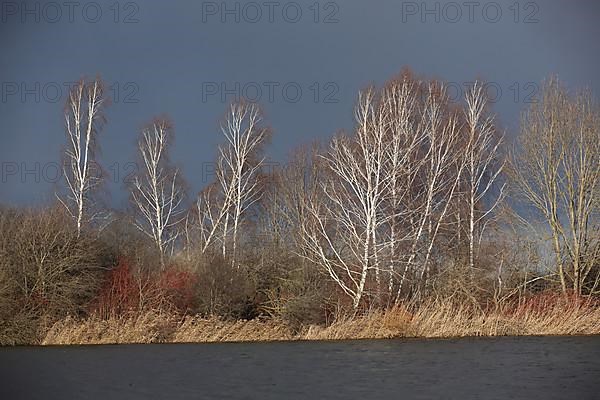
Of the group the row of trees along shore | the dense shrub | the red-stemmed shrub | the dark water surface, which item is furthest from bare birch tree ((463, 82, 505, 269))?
the dense shrub

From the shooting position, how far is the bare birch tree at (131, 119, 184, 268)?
40.4 meters

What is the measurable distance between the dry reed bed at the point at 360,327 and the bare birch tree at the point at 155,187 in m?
11.0

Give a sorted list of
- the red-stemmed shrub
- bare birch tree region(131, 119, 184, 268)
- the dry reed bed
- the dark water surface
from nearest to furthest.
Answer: the dark water surface
the dry reed bed
the red-stemmed shrub
bare birch tree region(131, 119, 184, 268)

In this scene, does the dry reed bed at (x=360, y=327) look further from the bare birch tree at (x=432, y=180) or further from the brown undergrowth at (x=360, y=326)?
the bare birch tree at (x=432, y=180)

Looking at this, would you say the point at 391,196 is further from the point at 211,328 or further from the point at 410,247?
the point at 211,328

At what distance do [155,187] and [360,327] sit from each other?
53.3 ft

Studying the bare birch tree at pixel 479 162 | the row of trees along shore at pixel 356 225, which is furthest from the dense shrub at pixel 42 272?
the bare birch tree at pixel 479 162

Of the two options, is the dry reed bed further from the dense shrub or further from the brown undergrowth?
the dense shrub

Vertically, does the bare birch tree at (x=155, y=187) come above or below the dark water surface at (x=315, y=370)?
above

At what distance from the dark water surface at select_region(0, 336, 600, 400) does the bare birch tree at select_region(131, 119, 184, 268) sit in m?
14.2

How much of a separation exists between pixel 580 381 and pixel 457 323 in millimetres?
13004

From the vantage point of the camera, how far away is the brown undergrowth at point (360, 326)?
28938mm

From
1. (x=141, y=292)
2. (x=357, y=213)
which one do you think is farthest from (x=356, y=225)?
(x=141, y=292)

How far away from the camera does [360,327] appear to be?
97.1ft
